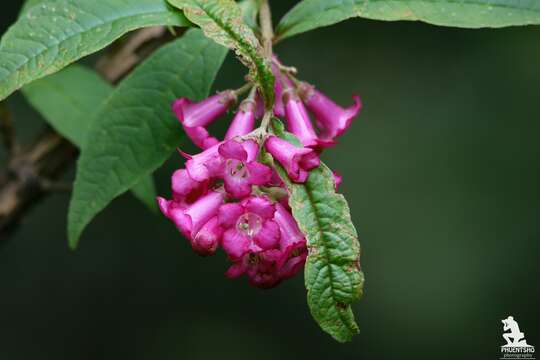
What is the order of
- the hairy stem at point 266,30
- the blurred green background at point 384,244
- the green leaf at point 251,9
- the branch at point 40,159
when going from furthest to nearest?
the blurred green background at point 384,244 → the branch at point 40,159 → the green leaf at point 251,9 → the hairy stem at point 266,30

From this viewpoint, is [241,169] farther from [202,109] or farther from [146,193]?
[146,193]

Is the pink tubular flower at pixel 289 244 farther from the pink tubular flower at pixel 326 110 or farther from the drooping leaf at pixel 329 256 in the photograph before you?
the pink tubular flower at pixel 326 110

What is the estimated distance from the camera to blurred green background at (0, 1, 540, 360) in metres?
4.00

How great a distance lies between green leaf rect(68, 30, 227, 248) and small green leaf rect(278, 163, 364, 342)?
17.7 inches

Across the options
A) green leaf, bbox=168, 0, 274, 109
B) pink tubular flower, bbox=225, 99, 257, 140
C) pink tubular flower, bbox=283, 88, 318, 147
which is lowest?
pink tubular flower, bbox=225, 99, 257, 140

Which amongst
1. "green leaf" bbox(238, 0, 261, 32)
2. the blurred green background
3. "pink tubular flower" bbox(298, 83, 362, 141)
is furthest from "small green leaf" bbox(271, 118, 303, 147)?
the blurred green background

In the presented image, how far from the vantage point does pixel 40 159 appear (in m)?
2.23

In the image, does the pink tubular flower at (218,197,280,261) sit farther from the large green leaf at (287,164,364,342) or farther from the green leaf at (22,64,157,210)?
the green leaf at (22,64,157,210)

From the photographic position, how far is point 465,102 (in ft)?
13.9

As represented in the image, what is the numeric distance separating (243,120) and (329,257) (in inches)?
13.5

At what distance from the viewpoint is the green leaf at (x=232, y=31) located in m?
1.37

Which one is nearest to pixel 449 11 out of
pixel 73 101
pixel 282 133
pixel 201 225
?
pixel 282 133

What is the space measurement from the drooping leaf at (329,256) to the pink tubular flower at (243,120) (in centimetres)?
21

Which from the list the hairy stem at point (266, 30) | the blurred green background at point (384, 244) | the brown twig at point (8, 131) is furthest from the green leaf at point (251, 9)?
the blurred green background at point (384, 244)
